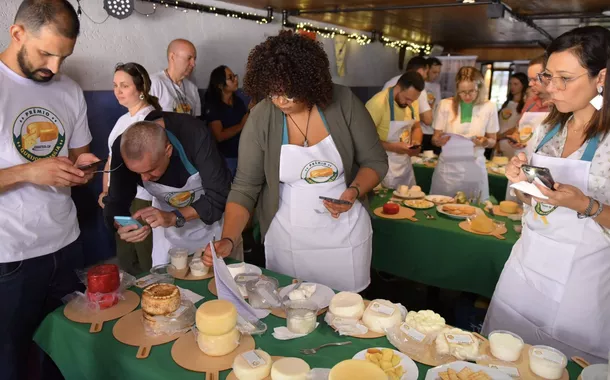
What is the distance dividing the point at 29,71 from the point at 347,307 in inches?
63.2

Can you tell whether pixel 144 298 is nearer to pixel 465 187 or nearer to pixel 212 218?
pixel 212 218

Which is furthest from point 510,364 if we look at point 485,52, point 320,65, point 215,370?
point 485,52

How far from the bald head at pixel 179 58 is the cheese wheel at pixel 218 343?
9.92 feet

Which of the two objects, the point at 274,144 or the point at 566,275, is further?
the point at 274,144

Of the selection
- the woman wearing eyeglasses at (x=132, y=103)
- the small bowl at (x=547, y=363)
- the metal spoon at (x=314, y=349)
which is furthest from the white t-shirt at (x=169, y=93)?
the small bowl at (x=547, y=363)

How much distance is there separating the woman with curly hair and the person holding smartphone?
179 cm

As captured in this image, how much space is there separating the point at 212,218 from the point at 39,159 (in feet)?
2.67

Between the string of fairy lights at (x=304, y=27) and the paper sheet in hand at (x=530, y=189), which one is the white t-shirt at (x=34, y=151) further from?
the string of fairy lights at (x=304, y=27)

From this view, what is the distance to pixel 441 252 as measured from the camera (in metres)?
2.91

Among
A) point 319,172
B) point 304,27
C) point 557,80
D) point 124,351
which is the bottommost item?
point 124,351

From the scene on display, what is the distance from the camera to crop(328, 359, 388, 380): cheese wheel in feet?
4.07

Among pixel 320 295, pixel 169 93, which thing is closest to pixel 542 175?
pixel 320 295

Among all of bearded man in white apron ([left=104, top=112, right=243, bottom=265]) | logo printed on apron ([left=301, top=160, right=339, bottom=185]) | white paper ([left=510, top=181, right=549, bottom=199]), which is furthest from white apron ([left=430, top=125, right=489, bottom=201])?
white paper ([left=510, top=181, right=549, bottom=199])

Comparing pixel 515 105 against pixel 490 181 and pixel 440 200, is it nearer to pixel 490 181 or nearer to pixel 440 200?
pixel 490 181
